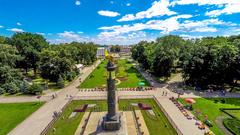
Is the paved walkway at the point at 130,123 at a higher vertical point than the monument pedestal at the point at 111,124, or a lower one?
lower

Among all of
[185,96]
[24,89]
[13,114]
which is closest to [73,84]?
A: [24,89]

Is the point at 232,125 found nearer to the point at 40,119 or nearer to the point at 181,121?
the point at 181,121

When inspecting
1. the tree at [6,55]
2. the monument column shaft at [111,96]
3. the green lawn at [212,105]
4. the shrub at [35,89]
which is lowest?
the green lawn at [212,105]

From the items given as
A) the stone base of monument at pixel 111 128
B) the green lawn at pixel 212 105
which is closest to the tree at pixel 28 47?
the stone base of monument at pixel 111 128

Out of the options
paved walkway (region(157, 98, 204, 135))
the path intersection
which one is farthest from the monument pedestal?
paved walkway (region(157, 98, 204, 135))

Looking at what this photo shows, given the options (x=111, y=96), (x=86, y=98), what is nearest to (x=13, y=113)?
(x=86, y=98)

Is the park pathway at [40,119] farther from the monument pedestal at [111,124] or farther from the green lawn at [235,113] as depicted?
the green lawn at [235,113]

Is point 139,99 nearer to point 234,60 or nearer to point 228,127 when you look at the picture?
point 228,127

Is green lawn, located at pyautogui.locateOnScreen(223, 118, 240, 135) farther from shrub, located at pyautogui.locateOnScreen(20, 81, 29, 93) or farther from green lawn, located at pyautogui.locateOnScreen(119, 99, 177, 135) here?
shrub, located at pyautogui.locateOnScreen(20, 81, 29, 93)
